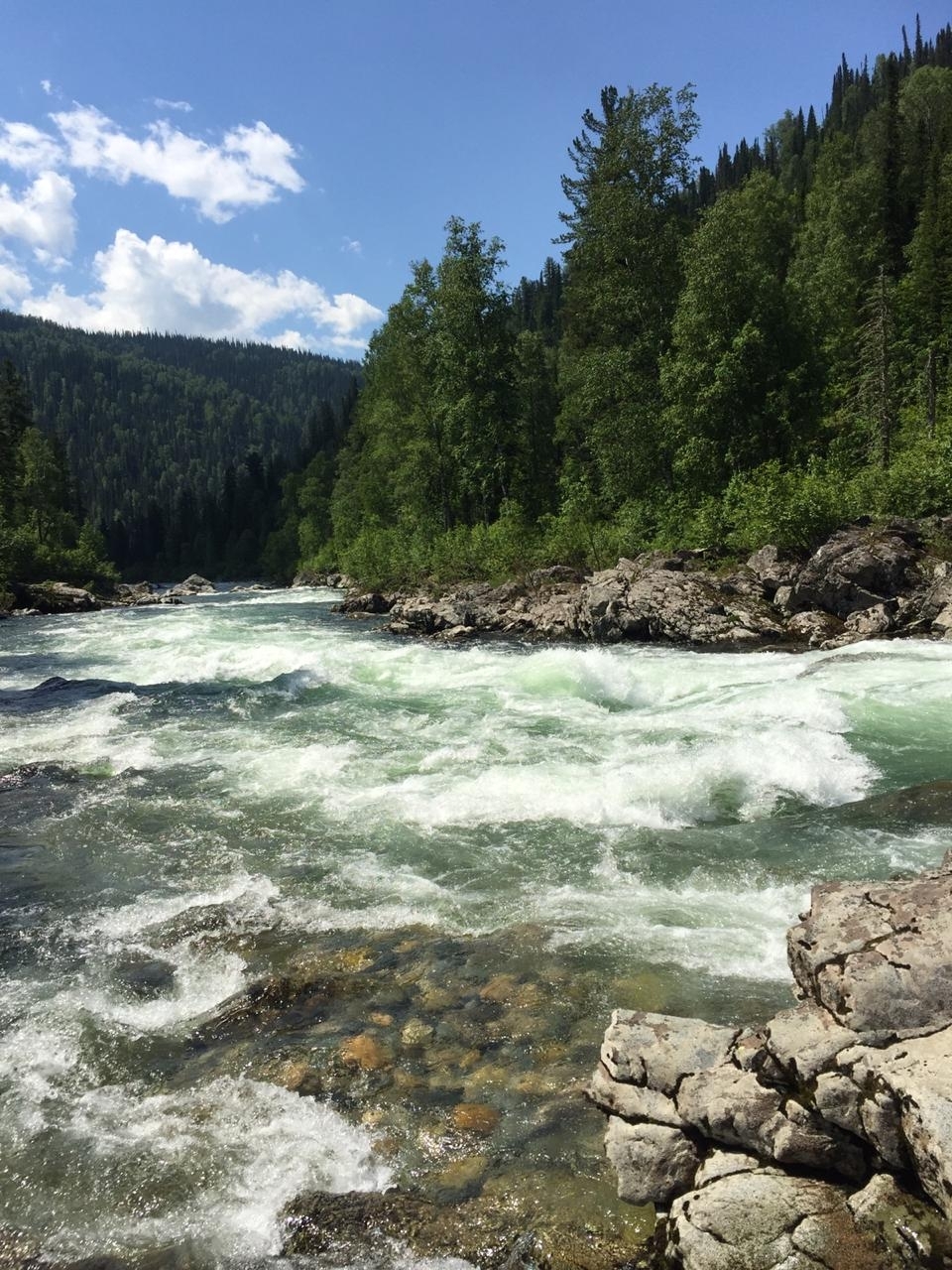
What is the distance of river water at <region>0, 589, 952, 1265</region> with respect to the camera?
3.87m

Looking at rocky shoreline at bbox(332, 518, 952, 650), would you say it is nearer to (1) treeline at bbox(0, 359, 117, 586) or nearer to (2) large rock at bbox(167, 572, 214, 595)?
(1) treeline at bbox(0, 359, 117, 586)

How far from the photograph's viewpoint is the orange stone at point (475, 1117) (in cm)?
402

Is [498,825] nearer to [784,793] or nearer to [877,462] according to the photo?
[784,793]

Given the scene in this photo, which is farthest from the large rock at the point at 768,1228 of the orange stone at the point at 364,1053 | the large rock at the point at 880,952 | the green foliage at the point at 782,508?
the green foliage at the point at 782,508

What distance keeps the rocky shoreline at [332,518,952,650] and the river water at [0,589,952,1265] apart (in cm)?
→ 447

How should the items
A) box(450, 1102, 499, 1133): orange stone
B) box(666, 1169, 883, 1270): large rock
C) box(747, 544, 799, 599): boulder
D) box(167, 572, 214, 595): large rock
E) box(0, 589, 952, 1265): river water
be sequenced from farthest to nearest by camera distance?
box(167, 572, 214, 595): large rock < box(747, 544, 799, 599): boulder < box(450, 1102, 499, 1133): orange stone < box(0, 589, 952, 1265): river water < box(666, 1169, 883, 1270): large rock

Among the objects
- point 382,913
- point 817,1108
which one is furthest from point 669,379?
point 817,1108

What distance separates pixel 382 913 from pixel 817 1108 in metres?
4.07

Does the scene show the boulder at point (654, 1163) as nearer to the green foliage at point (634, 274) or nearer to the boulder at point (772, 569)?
the boulder at point (772, 569)

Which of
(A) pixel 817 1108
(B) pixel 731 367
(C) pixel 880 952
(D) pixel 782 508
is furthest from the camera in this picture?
(B) pixel 731 367

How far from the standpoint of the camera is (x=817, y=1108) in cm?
308

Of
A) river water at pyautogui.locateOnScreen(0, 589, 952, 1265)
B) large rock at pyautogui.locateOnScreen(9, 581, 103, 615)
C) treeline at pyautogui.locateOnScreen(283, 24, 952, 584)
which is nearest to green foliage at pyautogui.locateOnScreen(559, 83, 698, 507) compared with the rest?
treeline at pyautogui.locateOnScreen(283, 24, 952, 584)

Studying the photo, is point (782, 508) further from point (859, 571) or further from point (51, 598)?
point (51, 598)

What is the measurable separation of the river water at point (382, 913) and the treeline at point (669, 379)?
14.9 meters
